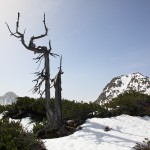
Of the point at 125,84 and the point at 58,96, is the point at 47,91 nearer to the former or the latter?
the point at 58,96

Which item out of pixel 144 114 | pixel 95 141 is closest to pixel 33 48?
pixel 95 141

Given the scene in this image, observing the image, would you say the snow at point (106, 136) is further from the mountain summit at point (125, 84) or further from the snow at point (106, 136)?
the mountain summit at point (125, 84)

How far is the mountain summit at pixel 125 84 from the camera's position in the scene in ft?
506

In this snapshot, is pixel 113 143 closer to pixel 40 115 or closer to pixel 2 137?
pixel 2 137

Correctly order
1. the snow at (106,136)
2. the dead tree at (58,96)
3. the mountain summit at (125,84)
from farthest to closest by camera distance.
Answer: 1. the mountain summit at (125,84)
2. the dead tree at (58,96)
3. the snow at (106,136)

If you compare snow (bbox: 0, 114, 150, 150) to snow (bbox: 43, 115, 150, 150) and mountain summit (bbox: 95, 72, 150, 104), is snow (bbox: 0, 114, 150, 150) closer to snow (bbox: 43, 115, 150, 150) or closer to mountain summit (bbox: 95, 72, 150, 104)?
snow (bbox: 43, 115, 150, 150)

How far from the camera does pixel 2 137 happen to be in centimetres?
1186

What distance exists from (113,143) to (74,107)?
6.18 meters

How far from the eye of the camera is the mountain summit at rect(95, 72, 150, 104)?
154363mm

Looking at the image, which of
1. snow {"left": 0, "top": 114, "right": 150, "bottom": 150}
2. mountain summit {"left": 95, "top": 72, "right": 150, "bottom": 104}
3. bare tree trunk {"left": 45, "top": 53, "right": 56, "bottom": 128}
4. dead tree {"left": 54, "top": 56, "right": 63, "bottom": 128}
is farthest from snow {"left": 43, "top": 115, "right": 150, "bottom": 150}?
mountain summit {"left": 95, "top": 72, "right": 150, "bottom": 104}

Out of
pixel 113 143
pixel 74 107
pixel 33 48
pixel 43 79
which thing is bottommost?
pixel 113 143

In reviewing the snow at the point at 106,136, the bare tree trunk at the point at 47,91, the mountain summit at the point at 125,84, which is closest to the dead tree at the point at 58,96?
the bare tree trunk at the point at 47,91

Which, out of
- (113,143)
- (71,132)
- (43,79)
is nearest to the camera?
(113,143)

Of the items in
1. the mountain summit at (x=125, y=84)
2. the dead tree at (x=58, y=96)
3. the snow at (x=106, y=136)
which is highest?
the mountain summit at (x=125, y=84)
